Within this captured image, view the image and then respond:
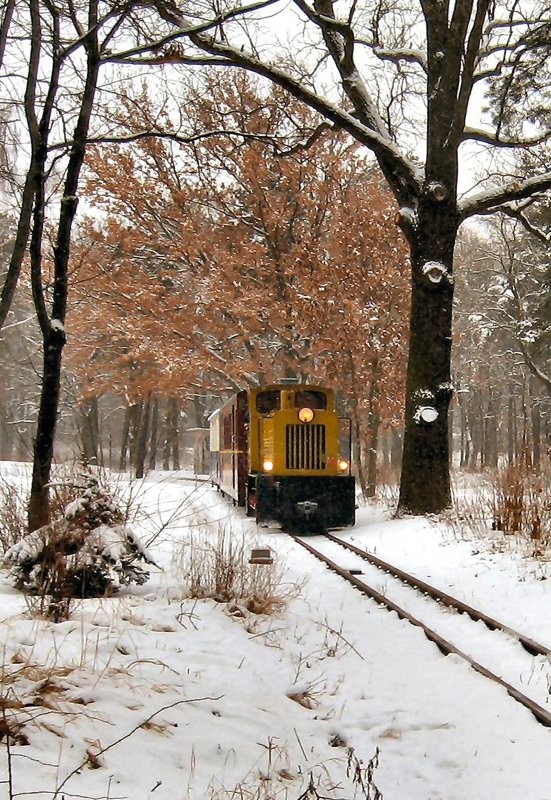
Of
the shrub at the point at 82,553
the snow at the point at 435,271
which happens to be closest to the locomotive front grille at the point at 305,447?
the snow at the point at 435,271

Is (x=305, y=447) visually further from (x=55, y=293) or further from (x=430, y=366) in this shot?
(x=55, y=293)

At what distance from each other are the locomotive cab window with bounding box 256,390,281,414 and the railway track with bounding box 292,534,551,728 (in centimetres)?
550

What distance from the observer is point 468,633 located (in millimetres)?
6082

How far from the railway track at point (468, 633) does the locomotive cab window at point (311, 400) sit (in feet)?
16.8

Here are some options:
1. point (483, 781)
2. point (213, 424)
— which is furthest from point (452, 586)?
point (213, 424)

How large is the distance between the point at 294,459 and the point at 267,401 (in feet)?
4.68

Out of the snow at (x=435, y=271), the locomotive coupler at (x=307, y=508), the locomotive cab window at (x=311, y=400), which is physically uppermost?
the snow at (x=435, y=271)

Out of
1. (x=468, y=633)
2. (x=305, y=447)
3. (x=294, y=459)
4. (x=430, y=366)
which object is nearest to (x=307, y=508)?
(x=294, y=459)

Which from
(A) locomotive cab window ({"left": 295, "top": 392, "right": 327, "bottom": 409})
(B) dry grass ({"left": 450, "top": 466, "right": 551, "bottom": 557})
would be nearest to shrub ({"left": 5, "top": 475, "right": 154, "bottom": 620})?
(B) dry grass ({"left": 450, "top": 466, "right": 551, "bottom": 557})

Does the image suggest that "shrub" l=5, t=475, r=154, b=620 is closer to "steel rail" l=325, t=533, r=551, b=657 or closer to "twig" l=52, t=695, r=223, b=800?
"twig" l=52, t=695, r=223, b=800

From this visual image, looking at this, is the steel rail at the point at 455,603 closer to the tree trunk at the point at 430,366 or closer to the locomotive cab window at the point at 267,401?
the tree trunk at the point at 430,366

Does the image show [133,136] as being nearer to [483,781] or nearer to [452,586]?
[452,586]

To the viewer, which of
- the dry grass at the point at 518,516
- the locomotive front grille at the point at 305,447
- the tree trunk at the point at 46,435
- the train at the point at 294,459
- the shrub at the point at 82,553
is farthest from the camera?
the locomotive front grille at the point at 305,447

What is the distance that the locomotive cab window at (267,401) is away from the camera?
1433 centimetres
